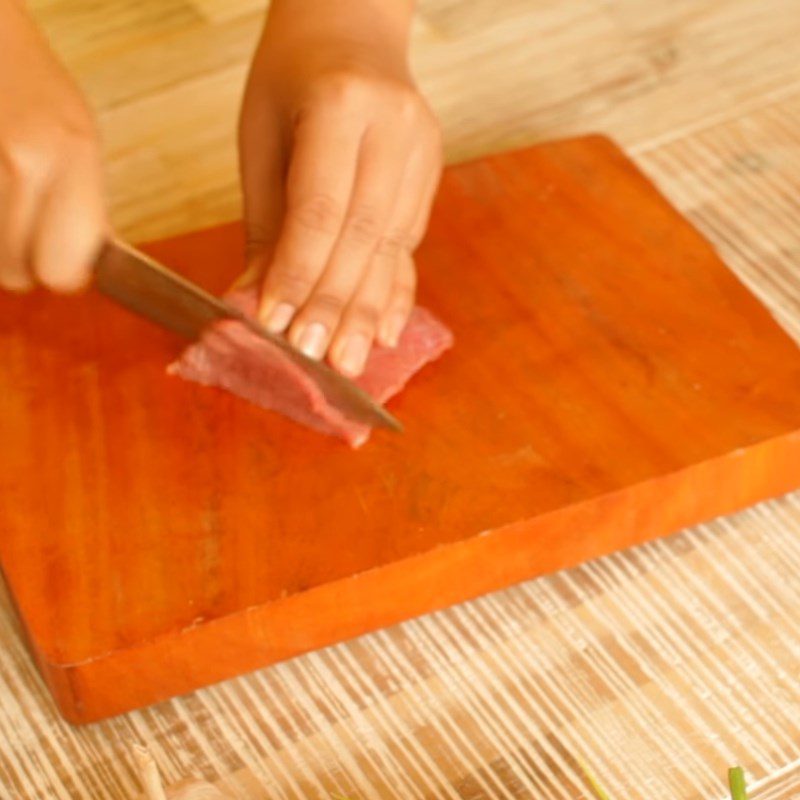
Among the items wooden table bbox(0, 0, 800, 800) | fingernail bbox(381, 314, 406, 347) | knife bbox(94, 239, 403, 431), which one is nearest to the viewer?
wooden table bbox(0, 0, 800, 800)

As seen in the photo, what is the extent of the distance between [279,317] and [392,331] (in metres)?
0.11

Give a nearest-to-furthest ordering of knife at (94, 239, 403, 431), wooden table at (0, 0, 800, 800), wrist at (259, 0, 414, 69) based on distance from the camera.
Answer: wooden table at (0, 0, 800, 800)
knife at (94, 239, 403, 431)
wrist at (259, 0, 414, 69)

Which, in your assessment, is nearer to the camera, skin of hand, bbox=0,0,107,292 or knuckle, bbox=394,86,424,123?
skin of hand, bbox=0,0,107,292

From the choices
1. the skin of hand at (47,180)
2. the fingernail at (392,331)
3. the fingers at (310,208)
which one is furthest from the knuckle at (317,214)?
the skin of hand at (47,180)

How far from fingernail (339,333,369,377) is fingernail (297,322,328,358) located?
0.9 inches

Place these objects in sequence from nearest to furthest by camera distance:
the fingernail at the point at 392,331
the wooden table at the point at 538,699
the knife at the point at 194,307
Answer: the wooden table at the point at 538,699 → the knife at the point at 194,307 → the fingernail at the point at 392,331

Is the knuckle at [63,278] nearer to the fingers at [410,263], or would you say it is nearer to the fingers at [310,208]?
the fingers at [310,208]

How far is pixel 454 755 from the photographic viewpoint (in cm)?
111

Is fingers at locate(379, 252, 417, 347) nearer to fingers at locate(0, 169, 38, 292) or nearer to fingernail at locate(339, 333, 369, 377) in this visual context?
fingernail at locate(339, 333, 369, 377)

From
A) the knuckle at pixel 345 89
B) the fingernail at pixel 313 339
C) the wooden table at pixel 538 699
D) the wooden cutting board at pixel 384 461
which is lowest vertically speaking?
the wooden table at pixel 538 699

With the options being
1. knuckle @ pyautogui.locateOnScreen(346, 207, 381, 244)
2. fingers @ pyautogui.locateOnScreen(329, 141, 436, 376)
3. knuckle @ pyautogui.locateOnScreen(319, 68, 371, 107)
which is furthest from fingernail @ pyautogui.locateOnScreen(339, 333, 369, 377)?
knuckle @ pyautogui.locateOnScreen(319, 68, 371, 107)

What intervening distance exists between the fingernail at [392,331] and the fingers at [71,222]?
298 mm

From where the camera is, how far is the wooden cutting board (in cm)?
112

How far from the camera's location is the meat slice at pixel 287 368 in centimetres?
123
